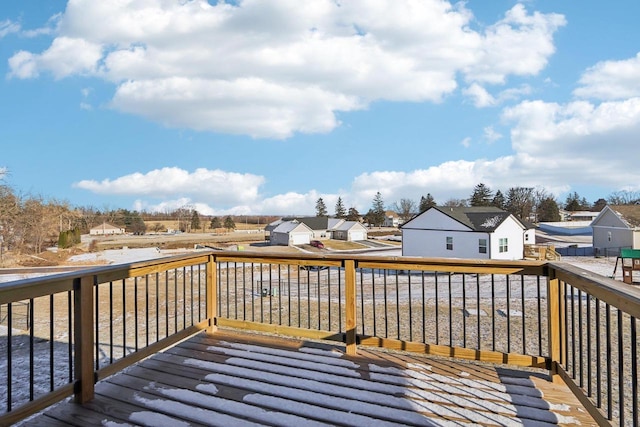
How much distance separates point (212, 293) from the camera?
3533 millimetres

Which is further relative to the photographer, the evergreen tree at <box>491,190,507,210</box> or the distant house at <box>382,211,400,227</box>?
the distant house at <box>382,211,400,227</box>

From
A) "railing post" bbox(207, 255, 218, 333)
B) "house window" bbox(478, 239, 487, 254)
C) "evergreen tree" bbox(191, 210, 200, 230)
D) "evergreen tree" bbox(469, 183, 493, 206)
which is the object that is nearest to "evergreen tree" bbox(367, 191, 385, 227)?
"evergreen tree" bbox(469, 183, 493, 206)

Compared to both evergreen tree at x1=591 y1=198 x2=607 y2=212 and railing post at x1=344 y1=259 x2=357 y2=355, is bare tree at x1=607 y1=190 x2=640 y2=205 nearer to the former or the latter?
evergreen tree at x1=591 y1=198 x2=607 y2=212

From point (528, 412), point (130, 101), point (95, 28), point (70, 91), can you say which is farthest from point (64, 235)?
point (528, 412)

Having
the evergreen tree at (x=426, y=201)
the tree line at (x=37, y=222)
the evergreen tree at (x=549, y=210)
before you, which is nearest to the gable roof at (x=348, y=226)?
the evergreen tree at (x=426, y=201)

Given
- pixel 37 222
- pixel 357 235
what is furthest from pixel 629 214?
pixel 37 222

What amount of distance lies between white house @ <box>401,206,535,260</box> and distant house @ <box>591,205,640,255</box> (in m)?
6.90

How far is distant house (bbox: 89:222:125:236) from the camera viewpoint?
47.6 meters

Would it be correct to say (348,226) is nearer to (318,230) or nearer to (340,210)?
(318,230)

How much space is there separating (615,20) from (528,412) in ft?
25.1

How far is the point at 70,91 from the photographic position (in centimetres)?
1226

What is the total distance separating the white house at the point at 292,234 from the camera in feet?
113

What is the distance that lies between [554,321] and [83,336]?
3.11 metres

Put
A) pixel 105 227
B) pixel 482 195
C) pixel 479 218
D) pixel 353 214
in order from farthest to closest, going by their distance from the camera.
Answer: pixel 353 214, pixel 105 227, pixel 482 195, pixel 479 218
